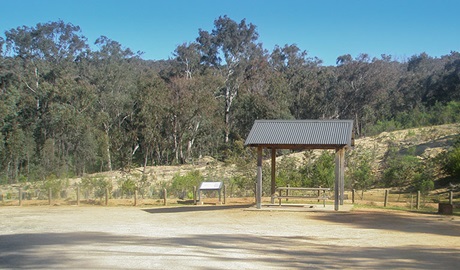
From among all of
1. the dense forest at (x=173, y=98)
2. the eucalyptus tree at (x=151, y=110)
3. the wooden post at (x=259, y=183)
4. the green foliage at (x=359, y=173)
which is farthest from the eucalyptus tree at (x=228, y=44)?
the wooden post at (x=259, y=183)

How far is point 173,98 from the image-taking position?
48500 millimetres

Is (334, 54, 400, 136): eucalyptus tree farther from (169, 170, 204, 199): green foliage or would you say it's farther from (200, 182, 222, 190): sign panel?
(200, 182, 222, 190): sign panel

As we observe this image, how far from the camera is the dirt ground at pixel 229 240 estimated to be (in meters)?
10.9

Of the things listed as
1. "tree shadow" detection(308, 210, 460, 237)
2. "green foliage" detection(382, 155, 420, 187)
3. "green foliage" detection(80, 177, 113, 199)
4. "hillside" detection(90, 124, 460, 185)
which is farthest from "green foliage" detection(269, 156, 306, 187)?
"green foliage" detection(80, 177, 113, 199)

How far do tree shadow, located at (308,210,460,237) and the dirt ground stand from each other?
0.03 metres

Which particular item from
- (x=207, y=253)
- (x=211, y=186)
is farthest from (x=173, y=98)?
(x=207, y=253)

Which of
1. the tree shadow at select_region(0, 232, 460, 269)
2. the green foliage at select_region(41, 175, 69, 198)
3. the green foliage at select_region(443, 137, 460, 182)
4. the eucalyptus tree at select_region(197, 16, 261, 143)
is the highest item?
the eucalyptus tree at select_region(197, 16, 261, 143)

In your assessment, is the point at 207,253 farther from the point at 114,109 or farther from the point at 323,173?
the point at 114,109

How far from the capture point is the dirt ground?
35.7 ft

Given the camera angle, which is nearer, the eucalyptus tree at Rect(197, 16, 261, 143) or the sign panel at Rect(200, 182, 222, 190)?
the sign panel at Rect(200, 182, 222, 190)

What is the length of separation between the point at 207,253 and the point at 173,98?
37.3m

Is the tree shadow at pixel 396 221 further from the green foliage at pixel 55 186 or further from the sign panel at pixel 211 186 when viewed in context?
the green foliage at pixel 55 186

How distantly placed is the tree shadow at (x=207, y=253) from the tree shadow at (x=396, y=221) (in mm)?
3265

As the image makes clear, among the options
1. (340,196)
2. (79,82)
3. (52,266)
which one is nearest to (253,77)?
(79,82)
